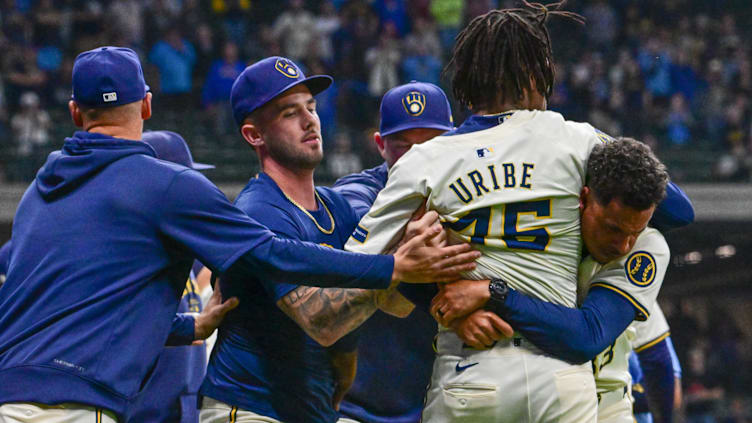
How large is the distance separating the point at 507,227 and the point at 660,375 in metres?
2.56

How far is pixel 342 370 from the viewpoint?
156 inches

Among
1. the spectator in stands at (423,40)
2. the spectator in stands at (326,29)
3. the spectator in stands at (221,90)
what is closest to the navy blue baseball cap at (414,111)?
the spectator in stands at (221,90)

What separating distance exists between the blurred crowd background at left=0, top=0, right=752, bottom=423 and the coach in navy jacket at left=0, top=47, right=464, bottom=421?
33.7 ft

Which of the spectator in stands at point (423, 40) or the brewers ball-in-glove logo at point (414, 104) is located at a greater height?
the brewers ball-in-glove logo at point (414, 104)

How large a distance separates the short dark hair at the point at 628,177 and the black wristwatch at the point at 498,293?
0.44 m

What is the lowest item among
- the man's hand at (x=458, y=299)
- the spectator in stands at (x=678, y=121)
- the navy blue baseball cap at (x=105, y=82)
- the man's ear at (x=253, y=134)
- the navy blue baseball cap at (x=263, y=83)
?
the spectator in stands at (x=678, y=121)

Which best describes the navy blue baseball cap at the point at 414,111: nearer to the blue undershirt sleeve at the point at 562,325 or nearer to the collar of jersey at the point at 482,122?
the collar of jersey at the point at 482,122

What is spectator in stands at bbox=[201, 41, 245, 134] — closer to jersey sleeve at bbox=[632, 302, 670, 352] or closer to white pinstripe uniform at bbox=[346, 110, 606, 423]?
jersey sleeve at bbox=[632, 302, 670, 352]

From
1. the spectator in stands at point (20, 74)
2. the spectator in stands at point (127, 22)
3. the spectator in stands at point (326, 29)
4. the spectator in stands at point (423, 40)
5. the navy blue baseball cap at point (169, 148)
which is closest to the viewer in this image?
the navy blue baseball cap at point (169, 148)

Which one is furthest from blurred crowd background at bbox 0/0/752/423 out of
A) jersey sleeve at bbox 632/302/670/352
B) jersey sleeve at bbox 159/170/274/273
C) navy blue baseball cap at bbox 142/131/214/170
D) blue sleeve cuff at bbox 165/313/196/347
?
jersey sleeve at bbox 159/170/274/273

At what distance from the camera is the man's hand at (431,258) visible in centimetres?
337

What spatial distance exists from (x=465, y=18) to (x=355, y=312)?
13.9m

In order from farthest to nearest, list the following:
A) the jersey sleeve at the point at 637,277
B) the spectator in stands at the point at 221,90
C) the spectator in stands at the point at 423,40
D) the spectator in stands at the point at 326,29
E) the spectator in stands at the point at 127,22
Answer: the spectator in stands at the point at 423,40, the spectator in stands at the point at 326,29, the spectator in stands at the point at 127,22, the spectator in stands at the point at 221,90, the jersey sleeve at the point at 637,277

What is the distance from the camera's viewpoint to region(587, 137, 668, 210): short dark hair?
3.28m
